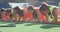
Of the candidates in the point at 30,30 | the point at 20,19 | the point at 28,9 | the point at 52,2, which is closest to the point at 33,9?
the point at 28,9

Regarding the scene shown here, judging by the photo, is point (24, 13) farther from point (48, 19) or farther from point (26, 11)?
point (48, 19)

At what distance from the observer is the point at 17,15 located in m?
8.48

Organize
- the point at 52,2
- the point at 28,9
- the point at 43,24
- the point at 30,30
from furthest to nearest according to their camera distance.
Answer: the point at 52,2 → the point at 28,9 → the point at 43,24 → the point at 30,30

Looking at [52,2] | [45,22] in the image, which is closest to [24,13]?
[45,22]

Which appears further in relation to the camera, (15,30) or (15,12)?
(15,12)

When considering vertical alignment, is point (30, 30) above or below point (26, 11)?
below

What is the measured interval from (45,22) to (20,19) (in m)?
1.18

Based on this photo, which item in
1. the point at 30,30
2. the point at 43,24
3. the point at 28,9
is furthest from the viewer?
the point at 28,9

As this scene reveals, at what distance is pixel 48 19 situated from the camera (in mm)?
8078

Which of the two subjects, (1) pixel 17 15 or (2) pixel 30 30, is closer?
(2) pixel 30 30

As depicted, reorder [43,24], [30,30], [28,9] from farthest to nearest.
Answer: [28,9] → [43,24] → [30,30]

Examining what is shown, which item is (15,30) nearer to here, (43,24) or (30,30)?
(30,30)

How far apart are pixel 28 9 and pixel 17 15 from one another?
1.92 ft

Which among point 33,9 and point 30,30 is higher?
point 33,9
